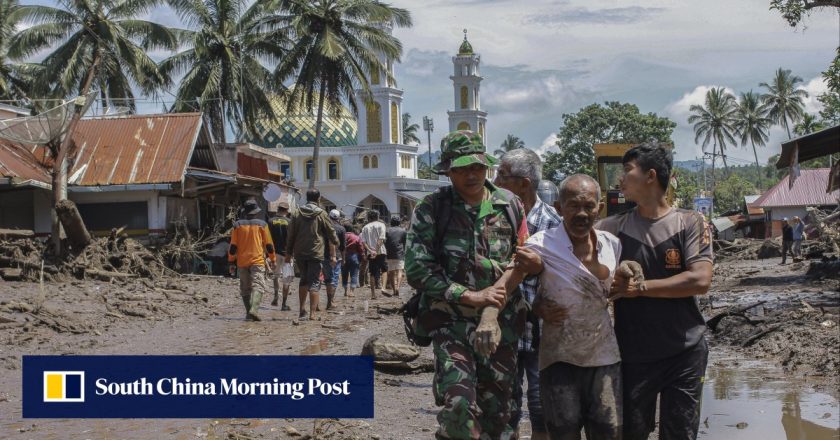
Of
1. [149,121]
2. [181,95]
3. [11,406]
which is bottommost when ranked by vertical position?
[11,406]

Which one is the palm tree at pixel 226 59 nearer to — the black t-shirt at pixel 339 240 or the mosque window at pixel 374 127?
the black t-shirt at pixel 339 240

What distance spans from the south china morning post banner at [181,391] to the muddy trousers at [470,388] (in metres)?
2.29

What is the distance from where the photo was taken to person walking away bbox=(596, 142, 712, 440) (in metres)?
4.20

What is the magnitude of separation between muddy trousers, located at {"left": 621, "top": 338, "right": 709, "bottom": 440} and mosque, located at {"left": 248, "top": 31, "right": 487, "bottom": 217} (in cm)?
5895

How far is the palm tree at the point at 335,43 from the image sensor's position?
35.0 m

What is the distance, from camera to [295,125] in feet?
220

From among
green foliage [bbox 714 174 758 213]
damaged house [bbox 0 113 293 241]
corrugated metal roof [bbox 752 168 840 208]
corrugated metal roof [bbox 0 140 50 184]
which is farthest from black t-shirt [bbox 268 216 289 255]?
Answer: green foliage [bbox 714 174 758 213]

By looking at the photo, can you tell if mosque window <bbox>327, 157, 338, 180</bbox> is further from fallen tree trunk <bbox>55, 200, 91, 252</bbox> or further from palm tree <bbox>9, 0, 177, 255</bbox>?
fallen tree trunk <bbox>55, 200, 91, 252</bbox>

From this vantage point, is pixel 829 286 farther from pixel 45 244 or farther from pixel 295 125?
pixel 295 125

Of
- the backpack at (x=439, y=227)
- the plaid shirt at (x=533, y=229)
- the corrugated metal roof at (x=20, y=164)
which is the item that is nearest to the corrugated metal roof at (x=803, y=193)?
the corrugated metal roof at (x=20, y=164)

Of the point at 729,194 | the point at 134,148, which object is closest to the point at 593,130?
the point at 729,194

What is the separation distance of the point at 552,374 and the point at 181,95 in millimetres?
32597

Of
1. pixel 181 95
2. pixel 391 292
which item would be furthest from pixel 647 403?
pixel 181 95

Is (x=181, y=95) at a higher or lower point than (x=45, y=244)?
higher
